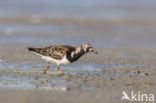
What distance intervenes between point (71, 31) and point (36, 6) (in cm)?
763

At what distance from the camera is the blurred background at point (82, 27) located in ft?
49.5

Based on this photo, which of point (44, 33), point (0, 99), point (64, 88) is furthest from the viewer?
point (44, 33)

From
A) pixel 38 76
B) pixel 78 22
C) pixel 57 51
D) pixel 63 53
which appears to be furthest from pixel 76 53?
pixel 78 22

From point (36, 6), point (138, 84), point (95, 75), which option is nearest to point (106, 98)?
point (138, 84)

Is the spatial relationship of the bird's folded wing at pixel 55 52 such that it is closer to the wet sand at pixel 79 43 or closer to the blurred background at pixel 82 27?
the wet sand at pixel 79 43

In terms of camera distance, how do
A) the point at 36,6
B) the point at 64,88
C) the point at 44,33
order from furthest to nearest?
1. the point at 36,6
2. the point at 44,33
3. the point at 64,88

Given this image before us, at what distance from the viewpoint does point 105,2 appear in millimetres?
27422

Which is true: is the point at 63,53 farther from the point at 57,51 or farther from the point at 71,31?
the point at 71,31

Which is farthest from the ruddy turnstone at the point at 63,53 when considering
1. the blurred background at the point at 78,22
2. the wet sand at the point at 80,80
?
the blurred background at the point at 78,22

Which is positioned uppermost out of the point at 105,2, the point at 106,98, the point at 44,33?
the point at 105,2

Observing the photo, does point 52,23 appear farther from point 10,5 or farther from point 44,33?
point 10,5

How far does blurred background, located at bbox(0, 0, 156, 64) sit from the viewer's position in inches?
594

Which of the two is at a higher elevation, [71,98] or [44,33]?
[44,33]

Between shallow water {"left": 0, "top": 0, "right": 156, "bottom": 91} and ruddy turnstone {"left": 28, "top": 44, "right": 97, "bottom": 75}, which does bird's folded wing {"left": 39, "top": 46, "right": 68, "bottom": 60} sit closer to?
ruddy turnstone {"left": 28, "top": 44, "right": 97, "bottom": 75}
